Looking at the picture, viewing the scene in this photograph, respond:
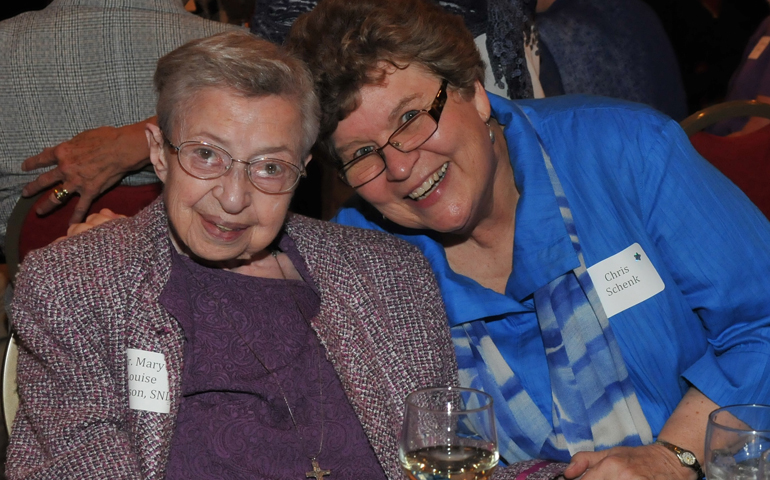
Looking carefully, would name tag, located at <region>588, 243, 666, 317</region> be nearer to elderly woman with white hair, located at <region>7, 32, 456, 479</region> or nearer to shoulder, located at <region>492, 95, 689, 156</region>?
shoulder, located at <region>492, 95, 689, 156</region>

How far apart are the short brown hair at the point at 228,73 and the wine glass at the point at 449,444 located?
3.28ft

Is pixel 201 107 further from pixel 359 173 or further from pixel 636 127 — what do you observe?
pixel 636 127

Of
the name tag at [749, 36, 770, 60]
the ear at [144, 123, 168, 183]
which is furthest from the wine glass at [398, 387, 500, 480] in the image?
the name tag at [749, 36, 770, 60]

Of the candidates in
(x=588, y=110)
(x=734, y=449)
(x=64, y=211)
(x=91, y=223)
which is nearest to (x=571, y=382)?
(x=588, y=110)

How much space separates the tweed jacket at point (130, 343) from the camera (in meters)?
1.80

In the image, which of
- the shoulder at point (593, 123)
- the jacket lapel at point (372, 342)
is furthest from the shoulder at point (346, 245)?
the shoulder at point (593, 123)

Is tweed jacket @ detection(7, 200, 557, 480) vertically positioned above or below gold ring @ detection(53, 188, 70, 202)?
above

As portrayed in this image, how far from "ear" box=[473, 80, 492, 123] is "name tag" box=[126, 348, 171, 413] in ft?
3.32

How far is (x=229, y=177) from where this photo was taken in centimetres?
197

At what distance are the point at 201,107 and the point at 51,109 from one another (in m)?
1.31

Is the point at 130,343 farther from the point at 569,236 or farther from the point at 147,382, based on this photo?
the point at 569,236

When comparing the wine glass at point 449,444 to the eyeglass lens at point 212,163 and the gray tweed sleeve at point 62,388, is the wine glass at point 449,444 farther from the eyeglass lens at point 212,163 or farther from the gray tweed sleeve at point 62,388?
the eyeglass lens at point 212,163

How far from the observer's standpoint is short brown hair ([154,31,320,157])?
196 centimetres

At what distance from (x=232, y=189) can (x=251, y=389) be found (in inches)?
18.9
